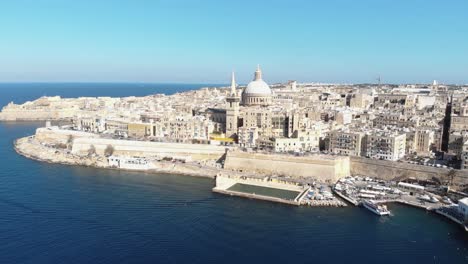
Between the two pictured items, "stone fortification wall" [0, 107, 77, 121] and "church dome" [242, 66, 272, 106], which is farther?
"stone fortification wall" [0, 107, 77, 121]

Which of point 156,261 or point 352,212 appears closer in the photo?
point 156,261

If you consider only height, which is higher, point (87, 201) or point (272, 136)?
point (272, 136)

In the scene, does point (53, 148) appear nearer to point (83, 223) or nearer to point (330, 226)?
point (83, 223)

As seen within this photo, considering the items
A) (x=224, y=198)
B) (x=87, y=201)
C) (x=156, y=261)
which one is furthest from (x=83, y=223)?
(x=224, y=198)

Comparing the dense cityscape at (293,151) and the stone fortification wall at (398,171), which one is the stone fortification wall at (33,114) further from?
the stone fortification wall at (398,171)

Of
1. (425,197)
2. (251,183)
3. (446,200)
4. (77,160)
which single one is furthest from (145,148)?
(446,200)

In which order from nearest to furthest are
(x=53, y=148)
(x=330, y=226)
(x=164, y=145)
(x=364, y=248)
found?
(x=364, y=248)
(x=330, y=226)
(x=164, y=145)
(x=53, y=148)

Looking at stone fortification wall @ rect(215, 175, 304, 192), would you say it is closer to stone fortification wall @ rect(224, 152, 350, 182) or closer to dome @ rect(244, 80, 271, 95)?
stone fortification wall @ rect(224, 152, 350, 182)

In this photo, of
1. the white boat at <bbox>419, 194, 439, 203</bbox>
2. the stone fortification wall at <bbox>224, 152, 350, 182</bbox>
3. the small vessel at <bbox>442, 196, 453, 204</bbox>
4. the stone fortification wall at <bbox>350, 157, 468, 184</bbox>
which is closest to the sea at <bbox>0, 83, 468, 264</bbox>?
the white boat at <bbox>419, 194, 439, 203</bbox>

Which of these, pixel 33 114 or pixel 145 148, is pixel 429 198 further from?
pixel 33 114
